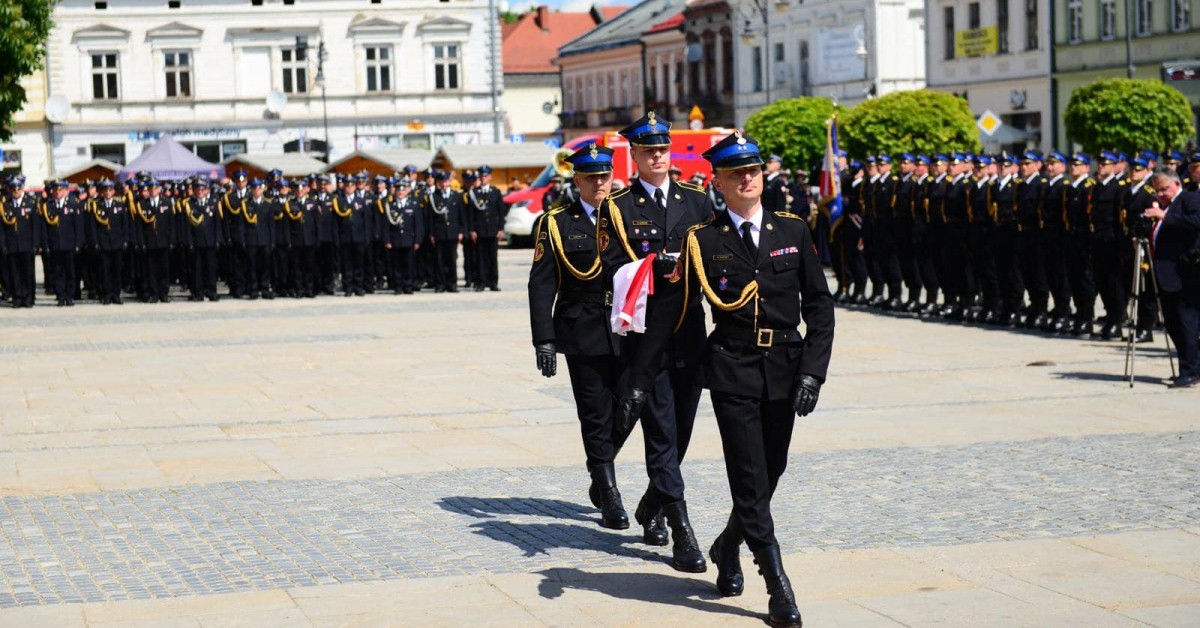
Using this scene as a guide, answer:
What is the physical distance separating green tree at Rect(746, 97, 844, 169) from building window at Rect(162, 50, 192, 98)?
23.3 m

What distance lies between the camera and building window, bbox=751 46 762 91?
77500 millimetres

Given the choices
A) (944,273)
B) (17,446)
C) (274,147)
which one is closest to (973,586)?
(17,446)

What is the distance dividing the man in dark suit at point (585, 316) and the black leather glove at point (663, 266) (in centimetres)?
61

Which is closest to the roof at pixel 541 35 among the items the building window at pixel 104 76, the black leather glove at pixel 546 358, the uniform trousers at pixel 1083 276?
the building window at pixel 104 76

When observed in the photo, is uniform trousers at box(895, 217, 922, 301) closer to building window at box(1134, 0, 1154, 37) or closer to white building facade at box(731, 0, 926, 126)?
building window at box(1134, 0, 1154, 37)

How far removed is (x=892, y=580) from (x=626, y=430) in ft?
4.68

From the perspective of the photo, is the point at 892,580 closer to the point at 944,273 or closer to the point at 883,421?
the point at 883,421

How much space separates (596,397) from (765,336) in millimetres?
1918

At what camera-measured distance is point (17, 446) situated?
1280 cm

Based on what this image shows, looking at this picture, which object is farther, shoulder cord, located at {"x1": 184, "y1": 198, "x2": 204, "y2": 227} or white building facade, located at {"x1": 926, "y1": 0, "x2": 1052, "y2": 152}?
white building facade, located at {"x1": 926, "y1": 0, "x2": 1052, "y2": 152}

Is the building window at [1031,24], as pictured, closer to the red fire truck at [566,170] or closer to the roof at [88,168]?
the red fire truck at [566,170]

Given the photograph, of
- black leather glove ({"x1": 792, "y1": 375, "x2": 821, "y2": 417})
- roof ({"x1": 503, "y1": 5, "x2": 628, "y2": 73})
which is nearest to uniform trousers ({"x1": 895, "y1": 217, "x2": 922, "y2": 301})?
black leather glove ({"x1": 792, "y1": 375, "x2": 821, "y2": 417})

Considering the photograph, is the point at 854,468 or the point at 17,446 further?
the point at 17,446

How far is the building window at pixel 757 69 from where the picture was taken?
77.5 m
